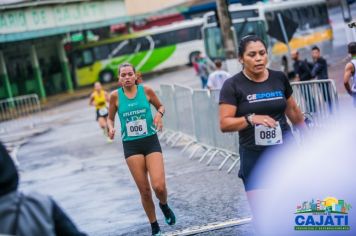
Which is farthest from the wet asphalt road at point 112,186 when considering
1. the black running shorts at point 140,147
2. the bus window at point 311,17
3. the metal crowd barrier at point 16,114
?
the bus window at point 311,17

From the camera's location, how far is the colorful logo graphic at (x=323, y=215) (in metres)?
4.53

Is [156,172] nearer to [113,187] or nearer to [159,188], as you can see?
[159,188]

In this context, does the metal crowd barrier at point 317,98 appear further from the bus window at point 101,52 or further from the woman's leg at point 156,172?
the bus window at point 101,52

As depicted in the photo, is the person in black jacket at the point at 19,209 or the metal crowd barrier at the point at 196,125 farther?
the metal crowd barrier at the point at 196,125

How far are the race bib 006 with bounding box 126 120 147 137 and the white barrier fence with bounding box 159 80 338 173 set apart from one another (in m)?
2.33

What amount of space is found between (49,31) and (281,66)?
16206mm

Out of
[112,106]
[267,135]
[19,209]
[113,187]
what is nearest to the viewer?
[19,209]

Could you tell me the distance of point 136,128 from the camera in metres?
7.32

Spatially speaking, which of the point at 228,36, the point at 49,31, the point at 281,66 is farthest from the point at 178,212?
the point at 49,31

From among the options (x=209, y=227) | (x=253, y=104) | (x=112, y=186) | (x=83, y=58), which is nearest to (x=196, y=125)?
(x=112, y=186)

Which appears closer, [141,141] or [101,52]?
[141,141]

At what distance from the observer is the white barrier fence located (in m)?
9.81

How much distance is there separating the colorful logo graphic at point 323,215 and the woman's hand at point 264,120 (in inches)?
25.0

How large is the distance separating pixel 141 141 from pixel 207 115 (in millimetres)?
5908
